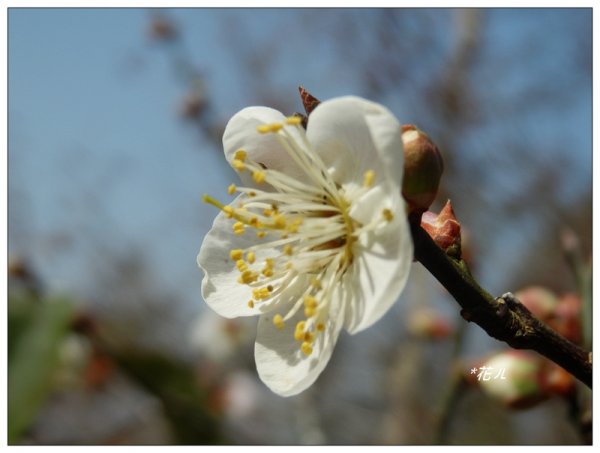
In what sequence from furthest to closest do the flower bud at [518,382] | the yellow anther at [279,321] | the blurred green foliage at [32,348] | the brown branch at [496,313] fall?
the blurred green foliage at [32,348] < the flower bud at [518,382] < the yellow anther at [279,321] < the brown branch at [496,313]

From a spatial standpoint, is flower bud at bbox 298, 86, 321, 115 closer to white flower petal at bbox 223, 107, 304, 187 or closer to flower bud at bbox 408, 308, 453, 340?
white flower petal at bbox 223, 107, 304, 187

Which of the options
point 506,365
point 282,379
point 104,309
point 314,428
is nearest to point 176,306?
point 104,309

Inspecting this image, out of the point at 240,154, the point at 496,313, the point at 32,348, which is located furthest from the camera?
the point at 32,348

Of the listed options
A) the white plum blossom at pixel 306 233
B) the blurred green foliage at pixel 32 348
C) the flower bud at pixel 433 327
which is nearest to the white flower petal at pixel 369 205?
the white plum blossom at pixel 306 233

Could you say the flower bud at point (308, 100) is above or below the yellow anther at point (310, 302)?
above

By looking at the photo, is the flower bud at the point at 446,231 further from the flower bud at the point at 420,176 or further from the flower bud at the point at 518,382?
the flower bud at the point at 518,382

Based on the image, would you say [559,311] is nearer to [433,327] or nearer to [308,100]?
[308,100]

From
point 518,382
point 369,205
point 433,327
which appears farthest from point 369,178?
point 433,327
